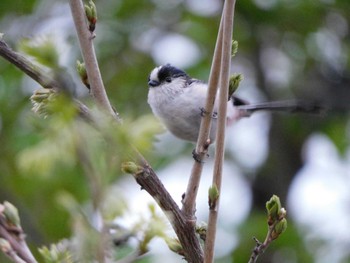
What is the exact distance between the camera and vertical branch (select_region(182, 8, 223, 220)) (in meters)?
1.49

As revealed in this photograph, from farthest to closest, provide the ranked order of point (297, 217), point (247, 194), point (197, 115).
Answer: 1. point (247, 194)
2. point (297, 217)
3. point (197, 115)

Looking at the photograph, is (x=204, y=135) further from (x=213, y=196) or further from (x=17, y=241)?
(x=17, y=241)

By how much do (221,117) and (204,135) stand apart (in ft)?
0.64

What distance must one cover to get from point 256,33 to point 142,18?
80 cm

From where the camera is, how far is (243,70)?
217 inches

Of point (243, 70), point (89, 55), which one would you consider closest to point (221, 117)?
point (89, 55)

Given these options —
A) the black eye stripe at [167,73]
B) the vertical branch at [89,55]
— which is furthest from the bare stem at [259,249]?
the black eye stripe at [167,73]

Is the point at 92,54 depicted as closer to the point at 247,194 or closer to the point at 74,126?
the point at 74,126

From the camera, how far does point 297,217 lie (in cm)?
503

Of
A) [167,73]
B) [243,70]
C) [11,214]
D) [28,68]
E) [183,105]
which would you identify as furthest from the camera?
[243,70]

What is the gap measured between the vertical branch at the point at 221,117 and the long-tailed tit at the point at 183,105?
1281mm

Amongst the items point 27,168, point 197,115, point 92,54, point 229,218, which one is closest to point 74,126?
point 27,168

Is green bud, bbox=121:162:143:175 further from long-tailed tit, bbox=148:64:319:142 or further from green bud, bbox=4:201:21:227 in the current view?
long-tailed tit, bbox=148:64:319:142

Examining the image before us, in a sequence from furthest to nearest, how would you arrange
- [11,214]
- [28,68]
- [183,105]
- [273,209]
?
1. [183,105]
2. [273,209]
3. [11,214]
4. [28,68]
